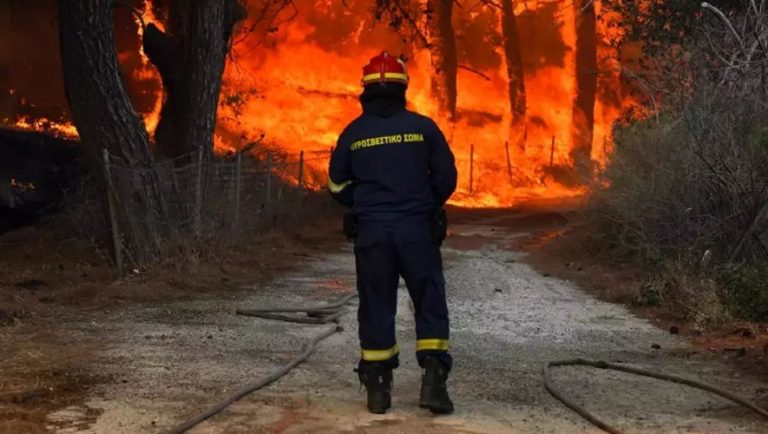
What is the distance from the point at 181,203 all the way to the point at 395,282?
23.6 ft

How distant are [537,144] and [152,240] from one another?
30.2 meters

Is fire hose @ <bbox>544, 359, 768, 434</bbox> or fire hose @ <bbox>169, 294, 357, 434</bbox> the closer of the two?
fire hose @ <bbox>169, 294, 357, 434</bbox>

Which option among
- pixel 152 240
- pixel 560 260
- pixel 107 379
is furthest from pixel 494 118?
pixel 107 379

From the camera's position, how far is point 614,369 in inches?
257

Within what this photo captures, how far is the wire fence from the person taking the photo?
10.9 m

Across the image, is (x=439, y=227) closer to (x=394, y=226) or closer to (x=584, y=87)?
(x=394, y=226)

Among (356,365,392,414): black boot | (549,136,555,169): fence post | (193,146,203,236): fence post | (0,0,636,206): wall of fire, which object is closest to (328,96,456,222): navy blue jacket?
(356,365,392,414): black boot

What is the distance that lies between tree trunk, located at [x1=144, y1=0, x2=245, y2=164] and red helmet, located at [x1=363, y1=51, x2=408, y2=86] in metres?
8.09

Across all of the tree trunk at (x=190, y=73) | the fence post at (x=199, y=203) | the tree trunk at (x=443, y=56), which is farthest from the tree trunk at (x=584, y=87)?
the fence post at (x=199, y=203)

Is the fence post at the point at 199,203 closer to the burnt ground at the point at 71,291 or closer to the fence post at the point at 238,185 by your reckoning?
the burnt ground at the point at 71,291

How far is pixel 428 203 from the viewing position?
5.29 meters

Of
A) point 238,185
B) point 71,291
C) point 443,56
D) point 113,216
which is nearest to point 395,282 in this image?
point 71,291

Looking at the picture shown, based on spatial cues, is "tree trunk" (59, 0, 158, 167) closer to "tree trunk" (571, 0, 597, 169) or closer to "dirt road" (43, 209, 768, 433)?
"dirt road" (43, 209, 768, 433)

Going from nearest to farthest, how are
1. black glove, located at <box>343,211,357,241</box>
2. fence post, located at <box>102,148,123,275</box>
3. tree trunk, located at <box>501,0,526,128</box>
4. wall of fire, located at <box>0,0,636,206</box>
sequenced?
black glove, located at <box>343,211,357,241</box>
fence post, located at <box>102,148,123,275</box>
wall of fire, located at <box>0,0,636,206</box>
tree trunk, located at <box>501,0,526,128</box>
